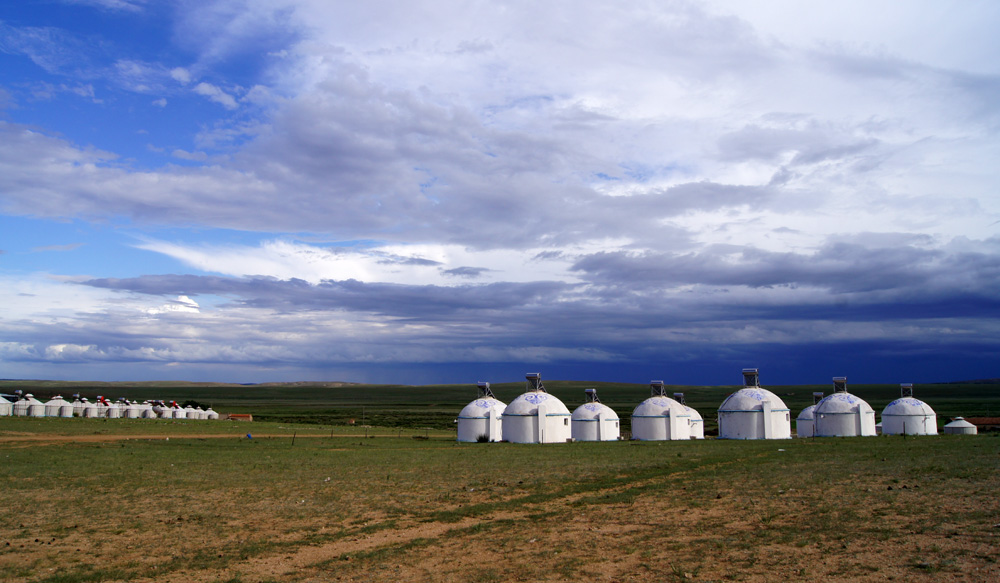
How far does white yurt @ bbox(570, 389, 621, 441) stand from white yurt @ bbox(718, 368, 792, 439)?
1199cm

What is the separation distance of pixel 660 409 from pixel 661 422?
163 cm

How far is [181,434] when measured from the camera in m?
73.0

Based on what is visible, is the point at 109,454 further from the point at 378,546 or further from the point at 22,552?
the point at 378,546

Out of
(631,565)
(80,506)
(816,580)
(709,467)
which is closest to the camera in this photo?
(816,580)

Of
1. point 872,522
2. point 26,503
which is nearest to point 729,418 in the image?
point 872,522

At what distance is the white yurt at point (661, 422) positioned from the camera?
7175 centimetres

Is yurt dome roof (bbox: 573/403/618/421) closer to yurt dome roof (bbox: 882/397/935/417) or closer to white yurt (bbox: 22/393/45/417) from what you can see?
yurt dome roof (bbox: 882/397/935/417)

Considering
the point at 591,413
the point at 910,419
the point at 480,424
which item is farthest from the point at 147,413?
the point at 910,419

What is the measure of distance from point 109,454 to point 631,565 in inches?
1708

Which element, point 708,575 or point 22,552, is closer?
point 708,575

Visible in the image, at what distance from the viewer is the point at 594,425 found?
72250 millimetres

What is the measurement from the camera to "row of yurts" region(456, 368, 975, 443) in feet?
226

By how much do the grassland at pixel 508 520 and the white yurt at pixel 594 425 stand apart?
3044 cm

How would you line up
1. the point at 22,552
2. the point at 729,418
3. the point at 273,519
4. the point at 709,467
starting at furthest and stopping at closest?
1. the point at 729,418
2. the point at 709,467
3. the point at 273,519
4. the point at 22,552
